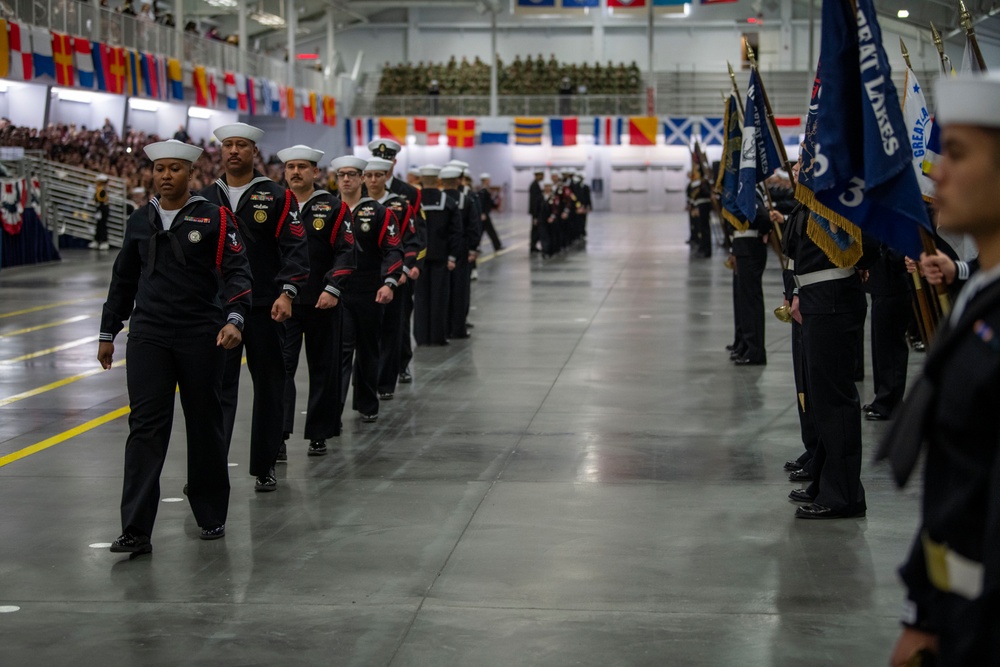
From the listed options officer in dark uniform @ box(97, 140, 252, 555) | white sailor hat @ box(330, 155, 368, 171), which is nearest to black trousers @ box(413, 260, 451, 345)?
white sailor hat @ box(330, 155, 368, 171)

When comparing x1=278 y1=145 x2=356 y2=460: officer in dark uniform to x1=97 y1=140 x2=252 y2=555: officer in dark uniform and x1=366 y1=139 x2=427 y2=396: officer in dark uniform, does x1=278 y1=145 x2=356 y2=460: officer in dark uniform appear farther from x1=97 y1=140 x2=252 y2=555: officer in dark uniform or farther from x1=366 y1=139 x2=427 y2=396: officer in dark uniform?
x1=97 y1=140 x2=252 y2=555: officer in dark uniform

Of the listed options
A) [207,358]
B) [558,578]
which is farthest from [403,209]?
[558,578]

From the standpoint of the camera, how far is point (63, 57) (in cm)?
2831

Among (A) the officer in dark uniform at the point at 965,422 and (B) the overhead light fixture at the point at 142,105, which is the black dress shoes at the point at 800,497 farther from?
(B) the overhead light fixture at the point at 142,105

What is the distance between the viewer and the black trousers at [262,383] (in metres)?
7.19

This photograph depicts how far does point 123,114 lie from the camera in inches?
1432

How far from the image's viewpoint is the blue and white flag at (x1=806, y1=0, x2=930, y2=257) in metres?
4.93

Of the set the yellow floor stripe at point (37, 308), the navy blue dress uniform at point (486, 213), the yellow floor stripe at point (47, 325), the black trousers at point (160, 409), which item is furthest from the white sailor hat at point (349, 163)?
the navy blue dress uniform at point (486, 213)

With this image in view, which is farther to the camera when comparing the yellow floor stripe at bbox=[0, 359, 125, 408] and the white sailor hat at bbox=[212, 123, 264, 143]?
the yellow floor stripe at bbox=[0, 359, 125, 408]

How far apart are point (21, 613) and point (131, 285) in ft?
5.84

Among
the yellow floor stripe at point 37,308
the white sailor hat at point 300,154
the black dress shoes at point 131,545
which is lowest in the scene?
the yellow floor stripe at point 37,308

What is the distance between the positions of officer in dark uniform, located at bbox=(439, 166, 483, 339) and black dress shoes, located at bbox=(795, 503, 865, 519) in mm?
7956

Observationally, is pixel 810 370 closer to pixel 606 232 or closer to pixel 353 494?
pixel 353 494

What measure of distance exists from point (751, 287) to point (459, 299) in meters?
3.54
